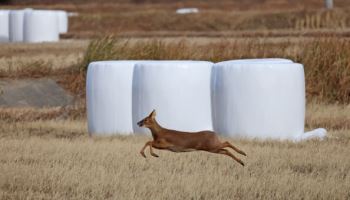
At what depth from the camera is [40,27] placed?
37656 mm

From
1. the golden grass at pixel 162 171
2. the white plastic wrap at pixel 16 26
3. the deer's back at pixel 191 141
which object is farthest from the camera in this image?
the white plastic wrap at pixel 16 26

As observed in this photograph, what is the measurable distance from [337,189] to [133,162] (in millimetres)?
2482

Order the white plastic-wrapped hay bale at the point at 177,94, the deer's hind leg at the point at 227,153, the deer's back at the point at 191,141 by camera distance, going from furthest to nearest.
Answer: the white plastic-wrapped hay bale at the point at 177,94
the deer's hind leg at the point at 227,153
the deer's back at the point at 191,141

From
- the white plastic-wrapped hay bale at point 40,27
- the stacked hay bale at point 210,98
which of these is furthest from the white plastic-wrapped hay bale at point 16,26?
the stacked hay bale at point 210,98

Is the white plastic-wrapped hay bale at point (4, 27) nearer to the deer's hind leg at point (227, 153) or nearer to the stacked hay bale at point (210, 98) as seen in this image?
the stacked hay bale at point (210, 98)

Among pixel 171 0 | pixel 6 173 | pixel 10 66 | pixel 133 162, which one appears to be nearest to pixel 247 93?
pixel 133 162

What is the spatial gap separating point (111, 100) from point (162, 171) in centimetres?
424

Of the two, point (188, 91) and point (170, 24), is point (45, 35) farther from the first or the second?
point (188, 91)

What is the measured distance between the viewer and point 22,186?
9.52 meters

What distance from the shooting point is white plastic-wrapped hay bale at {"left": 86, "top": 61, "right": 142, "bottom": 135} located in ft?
47.3

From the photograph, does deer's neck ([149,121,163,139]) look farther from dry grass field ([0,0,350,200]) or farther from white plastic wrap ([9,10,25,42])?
white plastic wrap ([9,10,25,42])

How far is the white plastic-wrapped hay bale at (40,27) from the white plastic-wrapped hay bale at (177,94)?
23.9m

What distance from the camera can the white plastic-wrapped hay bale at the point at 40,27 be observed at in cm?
3756

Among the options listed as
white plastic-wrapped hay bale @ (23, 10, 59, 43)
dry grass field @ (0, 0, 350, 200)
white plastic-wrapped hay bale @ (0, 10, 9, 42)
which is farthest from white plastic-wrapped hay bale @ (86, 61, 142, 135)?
white plastic-wrapped hay bale @ (0, 10, 9, 42)
